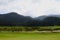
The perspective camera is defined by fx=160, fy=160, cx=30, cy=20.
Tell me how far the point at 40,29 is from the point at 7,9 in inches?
142

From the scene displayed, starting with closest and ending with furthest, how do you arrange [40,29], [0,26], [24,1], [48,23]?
[24,1] → [0,26] → [40,29] → [48,23]

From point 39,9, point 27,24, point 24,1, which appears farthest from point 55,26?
point 24,1

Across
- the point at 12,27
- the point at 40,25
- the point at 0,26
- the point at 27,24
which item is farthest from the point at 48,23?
the point at 0,26

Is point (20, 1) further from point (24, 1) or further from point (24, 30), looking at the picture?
point (24, 30)

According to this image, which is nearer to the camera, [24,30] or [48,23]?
[24,30]

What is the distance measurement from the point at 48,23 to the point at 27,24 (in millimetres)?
2085

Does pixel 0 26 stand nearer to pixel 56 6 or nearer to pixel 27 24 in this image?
pixel 27 24

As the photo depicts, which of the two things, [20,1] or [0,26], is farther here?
[0,26]

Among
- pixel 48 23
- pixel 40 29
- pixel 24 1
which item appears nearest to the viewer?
pixel 24 1

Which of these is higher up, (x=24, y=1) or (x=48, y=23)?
(x=24, y=1)

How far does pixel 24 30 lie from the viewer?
12.6 meters

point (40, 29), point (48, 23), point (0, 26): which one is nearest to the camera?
point (0, 26)

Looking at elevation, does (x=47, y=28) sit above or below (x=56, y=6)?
below

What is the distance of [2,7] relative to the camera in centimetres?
1100
